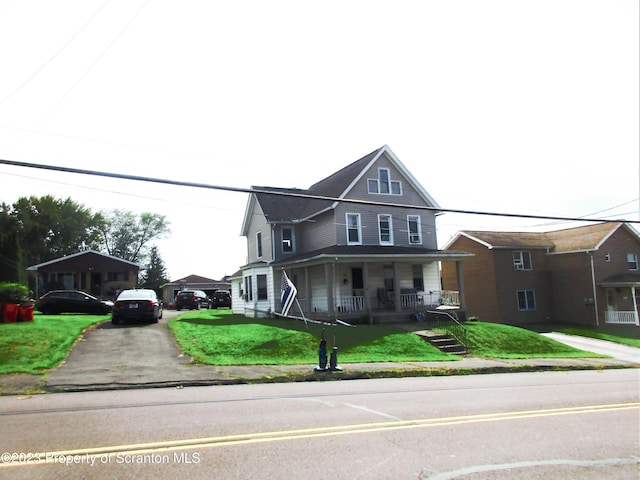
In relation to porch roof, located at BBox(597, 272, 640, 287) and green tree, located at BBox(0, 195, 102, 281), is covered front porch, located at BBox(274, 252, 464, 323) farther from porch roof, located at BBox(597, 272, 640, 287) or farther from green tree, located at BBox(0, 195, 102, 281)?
green tree, located at BBox(0, 195, 102, 281)

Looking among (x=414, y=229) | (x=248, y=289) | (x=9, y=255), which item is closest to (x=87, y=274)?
(x=9, y=255)

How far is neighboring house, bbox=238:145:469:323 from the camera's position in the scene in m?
26.5

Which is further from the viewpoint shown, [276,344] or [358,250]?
[358,250]

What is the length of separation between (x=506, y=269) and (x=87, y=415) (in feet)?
110

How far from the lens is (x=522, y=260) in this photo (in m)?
37.5

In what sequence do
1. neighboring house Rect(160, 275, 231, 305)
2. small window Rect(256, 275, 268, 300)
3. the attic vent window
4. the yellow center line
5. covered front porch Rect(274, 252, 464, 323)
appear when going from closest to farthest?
the yellow center line < covered front porch Rect(274, 252, 464, 323) < the attic vent window < small window Rect(256, 275, 268, 300) < neighboring house Rect(160, 275, 231, 305)

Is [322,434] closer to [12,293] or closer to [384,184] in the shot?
[12,293]

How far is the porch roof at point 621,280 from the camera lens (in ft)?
115

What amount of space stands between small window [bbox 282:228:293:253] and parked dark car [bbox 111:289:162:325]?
10316mm

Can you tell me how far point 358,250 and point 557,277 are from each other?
65.6ft

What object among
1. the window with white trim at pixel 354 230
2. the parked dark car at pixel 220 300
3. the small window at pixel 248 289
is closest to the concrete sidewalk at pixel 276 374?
the window with white trim at pixel 354 230

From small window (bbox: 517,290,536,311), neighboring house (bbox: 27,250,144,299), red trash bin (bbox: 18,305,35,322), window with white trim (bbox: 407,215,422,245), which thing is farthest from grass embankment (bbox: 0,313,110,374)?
small window (bbox: 517,290,536,311)

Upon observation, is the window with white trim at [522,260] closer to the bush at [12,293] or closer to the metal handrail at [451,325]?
the metal handrail at [451,325]

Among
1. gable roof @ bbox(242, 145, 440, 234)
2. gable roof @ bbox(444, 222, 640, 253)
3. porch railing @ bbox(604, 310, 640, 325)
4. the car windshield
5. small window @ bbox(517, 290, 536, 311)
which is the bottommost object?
porch railing @ bbox(604, 310, 640, 325)
